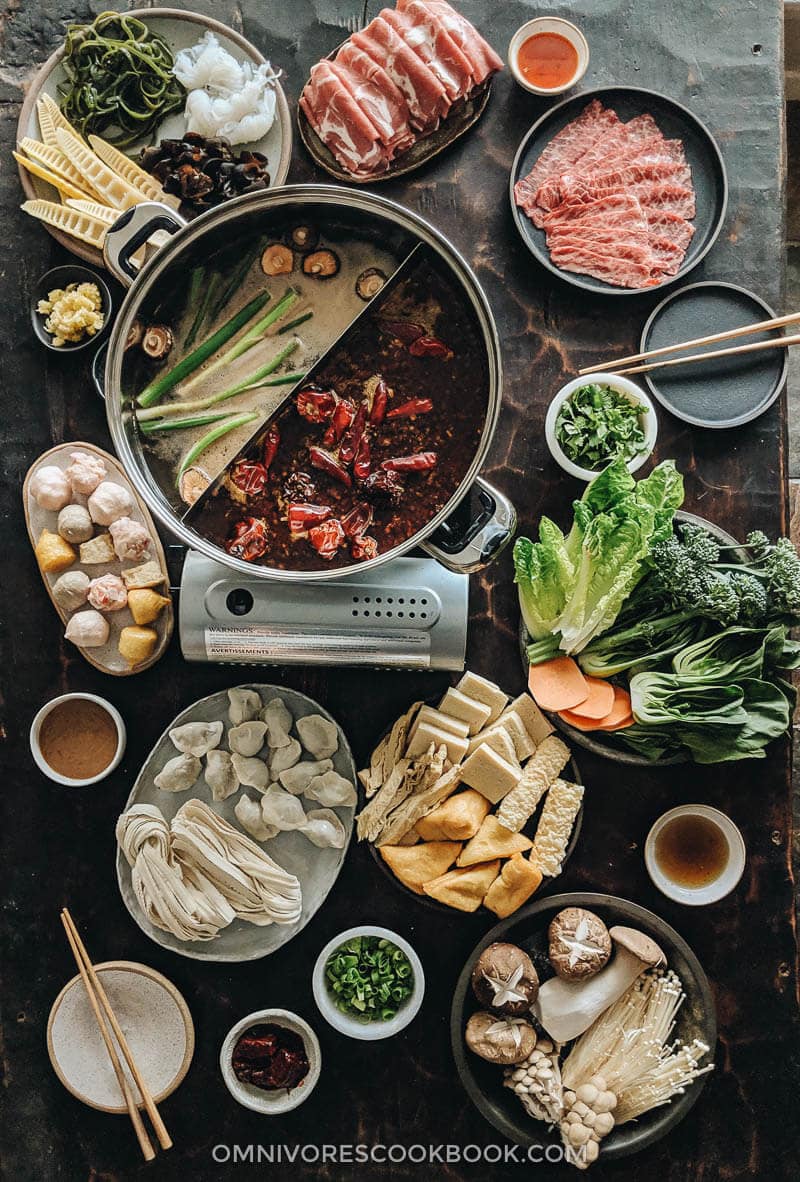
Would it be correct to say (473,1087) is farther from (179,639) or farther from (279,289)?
(279,289)

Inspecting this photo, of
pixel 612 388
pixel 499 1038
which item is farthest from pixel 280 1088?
pixel 612 388

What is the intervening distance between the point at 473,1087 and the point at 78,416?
89.2 inches

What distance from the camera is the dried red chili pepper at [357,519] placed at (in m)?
2.64

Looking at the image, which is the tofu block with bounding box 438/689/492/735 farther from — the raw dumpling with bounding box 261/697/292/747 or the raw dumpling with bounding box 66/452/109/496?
the raw dumpling with bounding box 66/452/109/496

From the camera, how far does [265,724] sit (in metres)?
2.86

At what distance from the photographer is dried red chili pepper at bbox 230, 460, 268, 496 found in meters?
2.66

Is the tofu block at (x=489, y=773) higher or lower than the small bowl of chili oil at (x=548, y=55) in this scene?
lower

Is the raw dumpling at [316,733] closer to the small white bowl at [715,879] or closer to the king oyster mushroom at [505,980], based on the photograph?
the king oyster mushroom at [505,980]

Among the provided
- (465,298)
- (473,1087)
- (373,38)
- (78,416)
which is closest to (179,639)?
(78,416)

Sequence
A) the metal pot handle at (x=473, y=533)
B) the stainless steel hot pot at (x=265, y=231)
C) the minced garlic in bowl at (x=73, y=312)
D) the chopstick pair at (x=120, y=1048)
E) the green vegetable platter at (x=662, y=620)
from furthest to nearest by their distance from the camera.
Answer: the minced garlic in bowl at (x=73, y=312), the chopstick pair at (x=120, y=1048), the green vegetable platter at (x=662, y=620), the metal pot handle at (x=473, y=533), the stainless steel hot pot at (x=265, y=231)

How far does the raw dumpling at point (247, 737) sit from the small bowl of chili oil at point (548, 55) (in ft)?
6.83

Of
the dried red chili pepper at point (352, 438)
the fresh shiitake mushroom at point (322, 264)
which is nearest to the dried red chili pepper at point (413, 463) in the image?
the dried red chili pepper at point (352, 438)

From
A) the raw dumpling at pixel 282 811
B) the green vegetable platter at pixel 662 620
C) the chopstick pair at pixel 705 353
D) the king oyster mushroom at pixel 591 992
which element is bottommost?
the king oyster mushroom at pixel 591 992

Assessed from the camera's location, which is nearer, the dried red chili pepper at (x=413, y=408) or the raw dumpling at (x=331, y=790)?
the dried red chili pepper at (x=413, y=408)
